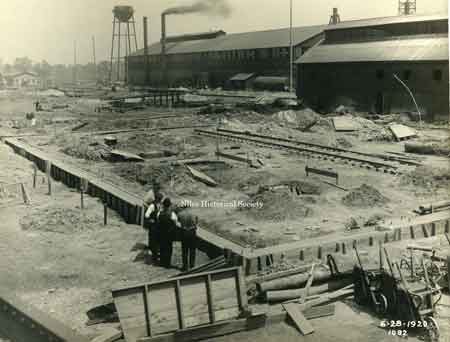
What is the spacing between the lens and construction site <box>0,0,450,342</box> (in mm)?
7461

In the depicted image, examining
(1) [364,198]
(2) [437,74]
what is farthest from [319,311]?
(2) [437,74]

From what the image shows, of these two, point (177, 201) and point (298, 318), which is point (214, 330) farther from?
point (177, 201)

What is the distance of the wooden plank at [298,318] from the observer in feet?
24.3

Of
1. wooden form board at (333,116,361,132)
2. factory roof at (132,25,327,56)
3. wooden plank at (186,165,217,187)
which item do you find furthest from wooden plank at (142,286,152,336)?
factory roof at (132,25,327,56)

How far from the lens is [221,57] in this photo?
65.5m

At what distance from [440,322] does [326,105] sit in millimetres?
32533

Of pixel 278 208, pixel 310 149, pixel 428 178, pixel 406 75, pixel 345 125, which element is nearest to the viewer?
pixel 278 208

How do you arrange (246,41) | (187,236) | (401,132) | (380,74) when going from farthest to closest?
(246,41), (380,74), (401,132), (187,236)

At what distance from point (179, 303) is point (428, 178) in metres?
11.5

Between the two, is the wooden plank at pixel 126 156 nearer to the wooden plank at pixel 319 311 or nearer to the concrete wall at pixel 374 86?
the wooden plank at pixel 319 311

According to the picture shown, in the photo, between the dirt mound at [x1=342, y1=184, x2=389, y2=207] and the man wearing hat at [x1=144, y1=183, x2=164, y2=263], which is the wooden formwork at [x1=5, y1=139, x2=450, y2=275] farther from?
the dirt mound at [x1=342, y1=184, x2=389, y2=207]

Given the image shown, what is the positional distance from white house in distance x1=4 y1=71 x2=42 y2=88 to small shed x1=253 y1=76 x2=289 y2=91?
54046 mm

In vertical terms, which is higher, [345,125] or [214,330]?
[345,125]

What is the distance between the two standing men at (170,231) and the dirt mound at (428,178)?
8618mm
